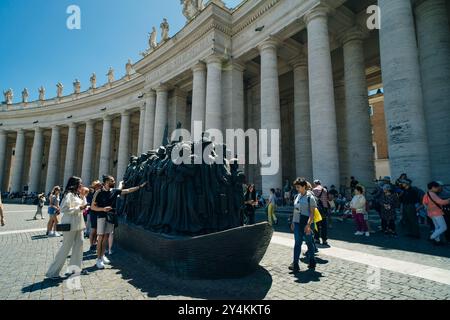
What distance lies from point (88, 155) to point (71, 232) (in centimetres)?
3446

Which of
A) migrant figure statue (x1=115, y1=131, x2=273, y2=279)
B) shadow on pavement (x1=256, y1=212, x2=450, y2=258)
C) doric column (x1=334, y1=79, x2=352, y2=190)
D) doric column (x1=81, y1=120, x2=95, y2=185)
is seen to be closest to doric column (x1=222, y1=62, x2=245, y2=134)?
doric column (x1=334, y1=79, x2=352, y2=190)

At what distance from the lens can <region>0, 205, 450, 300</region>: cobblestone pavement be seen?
3870mm

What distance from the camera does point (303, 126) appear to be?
65.3 feet

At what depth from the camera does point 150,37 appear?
30.5 metres

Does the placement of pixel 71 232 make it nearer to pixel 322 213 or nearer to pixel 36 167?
pixel 322 213


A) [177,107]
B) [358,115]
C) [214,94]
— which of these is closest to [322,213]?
[358,115]

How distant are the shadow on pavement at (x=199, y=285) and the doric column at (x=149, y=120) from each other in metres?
22.6

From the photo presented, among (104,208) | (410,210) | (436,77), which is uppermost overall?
(436,77)

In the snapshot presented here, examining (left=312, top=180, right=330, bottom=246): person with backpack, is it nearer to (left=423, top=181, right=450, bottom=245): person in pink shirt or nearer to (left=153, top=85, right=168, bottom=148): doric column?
(left=423, top=181, right=450, bottom=245): person in pink shirt

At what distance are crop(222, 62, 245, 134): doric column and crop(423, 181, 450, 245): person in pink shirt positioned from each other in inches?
574

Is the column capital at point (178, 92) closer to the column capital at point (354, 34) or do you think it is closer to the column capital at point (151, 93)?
the column capital at point (151, 93)

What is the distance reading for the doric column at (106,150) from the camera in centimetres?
3288

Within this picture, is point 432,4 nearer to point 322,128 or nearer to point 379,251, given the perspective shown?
point 322,128
